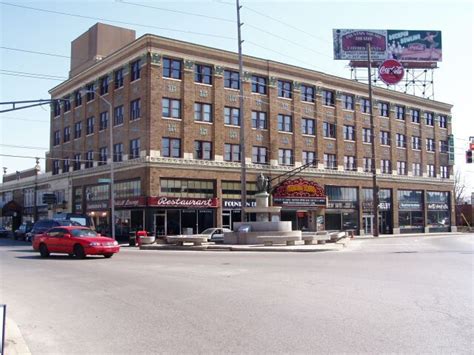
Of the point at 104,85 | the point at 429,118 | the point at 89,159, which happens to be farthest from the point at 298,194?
the point at 429,118

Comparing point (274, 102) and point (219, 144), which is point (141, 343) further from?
point (274, 102)

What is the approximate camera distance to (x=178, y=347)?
732 cm

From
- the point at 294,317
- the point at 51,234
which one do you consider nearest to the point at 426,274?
the point at 294,317

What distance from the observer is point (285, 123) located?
49625 mm

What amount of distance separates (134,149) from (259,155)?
11.3 meters

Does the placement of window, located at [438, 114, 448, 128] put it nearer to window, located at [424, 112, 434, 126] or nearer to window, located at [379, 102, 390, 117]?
window, located at [424, 112, 434, 126]

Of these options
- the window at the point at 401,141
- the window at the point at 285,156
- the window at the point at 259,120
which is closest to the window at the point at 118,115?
the window at the point at 259,120

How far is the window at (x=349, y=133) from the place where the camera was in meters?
55.0

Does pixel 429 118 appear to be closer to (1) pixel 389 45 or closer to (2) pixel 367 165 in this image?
(1) pixel 389 45

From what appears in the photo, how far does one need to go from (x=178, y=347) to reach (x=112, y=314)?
9.46ft

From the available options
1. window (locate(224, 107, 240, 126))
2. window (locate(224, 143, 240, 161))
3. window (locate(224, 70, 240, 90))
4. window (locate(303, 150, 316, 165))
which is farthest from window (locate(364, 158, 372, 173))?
window (locate(224, 70, 240, 90))

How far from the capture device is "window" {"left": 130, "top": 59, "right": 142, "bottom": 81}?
42.8m

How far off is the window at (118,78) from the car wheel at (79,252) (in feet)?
80.7

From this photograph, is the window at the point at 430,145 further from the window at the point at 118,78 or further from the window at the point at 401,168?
the window at the point at 118,78
